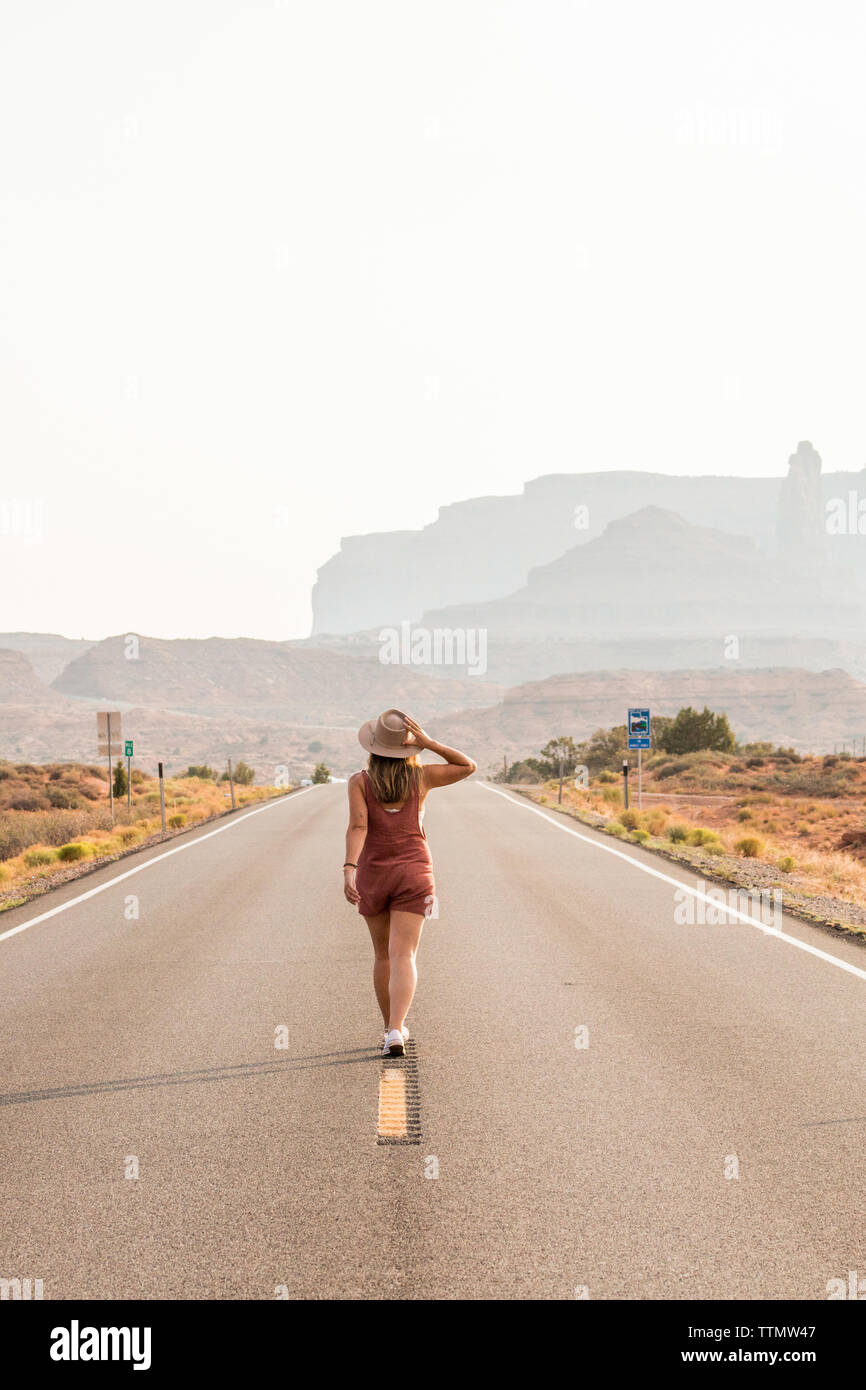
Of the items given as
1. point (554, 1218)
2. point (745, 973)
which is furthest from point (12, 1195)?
point (745, 973)

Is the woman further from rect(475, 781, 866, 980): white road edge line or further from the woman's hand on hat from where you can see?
rect(475, 781, 866, 980): white road edge line

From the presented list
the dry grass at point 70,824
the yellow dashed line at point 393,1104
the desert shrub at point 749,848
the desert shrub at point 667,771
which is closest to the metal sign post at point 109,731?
the dry grass at point 70,824

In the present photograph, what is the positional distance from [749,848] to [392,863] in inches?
638

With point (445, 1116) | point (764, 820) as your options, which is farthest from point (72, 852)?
point (764, 820)

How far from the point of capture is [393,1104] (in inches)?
236

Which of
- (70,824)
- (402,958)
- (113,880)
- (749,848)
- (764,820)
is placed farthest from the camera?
(764,820)

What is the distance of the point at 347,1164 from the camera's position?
202 inches

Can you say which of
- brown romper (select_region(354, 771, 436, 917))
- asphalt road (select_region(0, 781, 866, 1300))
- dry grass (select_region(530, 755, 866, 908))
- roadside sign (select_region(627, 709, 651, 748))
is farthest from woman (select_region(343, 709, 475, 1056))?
roadside sign (select_region(627, 709, 651, 748))

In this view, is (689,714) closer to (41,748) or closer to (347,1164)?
(347,1164)

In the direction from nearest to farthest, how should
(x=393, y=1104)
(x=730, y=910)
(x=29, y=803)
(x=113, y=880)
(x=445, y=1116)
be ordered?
(x=445, y=1116) → (x=393, y=1104) → (x=730, y=910) → (x=113, y=880) → (x=29, y=803)

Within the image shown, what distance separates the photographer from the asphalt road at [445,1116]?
164 inches

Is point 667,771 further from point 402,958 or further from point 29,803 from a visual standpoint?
point 402,958
